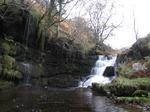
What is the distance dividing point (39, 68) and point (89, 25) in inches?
509

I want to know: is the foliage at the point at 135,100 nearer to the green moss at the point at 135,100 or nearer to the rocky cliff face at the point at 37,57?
the green moss at the point at 135,100

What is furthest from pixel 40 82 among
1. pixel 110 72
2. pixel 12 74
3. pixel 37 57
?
pixel 110 72

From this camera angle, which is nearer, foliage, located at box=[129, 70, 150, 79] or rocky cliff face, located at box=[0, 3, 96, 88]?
foliage, located at box=[129, 70, 150, 79]

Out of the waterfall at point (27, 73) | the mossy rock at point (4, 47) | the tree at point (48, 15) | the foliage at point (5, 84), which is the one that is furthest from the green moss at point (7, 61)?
the tree at point (48, 15)

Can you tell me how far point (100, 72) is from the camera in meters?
17.1

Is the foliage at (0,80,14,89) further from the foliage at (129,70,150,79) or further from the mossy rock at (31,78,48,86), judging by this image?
the foliage at (129,70,150,79)

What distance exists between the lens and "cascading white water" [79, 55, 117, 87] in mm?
15466

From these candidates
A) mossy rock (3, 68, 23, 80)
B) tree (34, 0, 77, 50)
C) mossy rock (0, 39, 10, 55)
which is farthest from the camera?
tree (34, 0, 77, 50)

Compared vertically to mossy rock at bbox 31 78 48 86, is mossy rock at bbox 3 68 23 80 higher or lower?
higher

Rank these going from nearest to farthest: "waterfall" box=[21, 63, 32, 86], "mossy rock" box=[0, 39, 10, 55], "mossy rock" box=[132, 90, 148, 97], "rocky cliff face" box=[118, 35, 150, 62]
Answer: "mossy rock" box=[132, 90, 148, 97] → "mossy rock" box=[0, 39, 10, 55] → "waterfall" box=[21, 63, 32, 86] → "rocky cliff face" box=[118, 35, 150, 62]

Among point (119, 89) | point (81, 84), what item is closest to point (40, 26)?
point (81, 84)

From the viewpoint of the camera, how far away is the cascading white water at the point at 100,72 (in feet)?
50.7

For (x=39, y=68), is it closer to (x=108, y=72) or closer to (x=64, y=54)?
(x=64, y=54)

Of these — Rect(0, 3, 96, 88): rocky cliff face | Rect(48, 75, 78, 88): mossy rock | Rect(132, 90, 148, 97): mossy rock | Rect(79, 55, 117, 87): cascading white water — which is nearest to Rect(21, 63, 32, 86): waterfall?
Rect(0, 3, 96, 88): rocky cliff face
